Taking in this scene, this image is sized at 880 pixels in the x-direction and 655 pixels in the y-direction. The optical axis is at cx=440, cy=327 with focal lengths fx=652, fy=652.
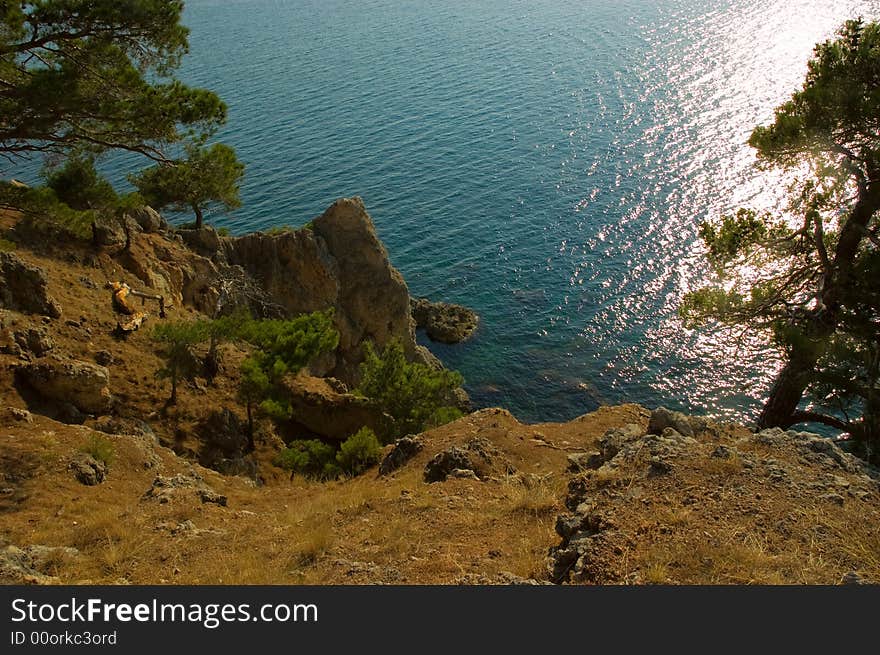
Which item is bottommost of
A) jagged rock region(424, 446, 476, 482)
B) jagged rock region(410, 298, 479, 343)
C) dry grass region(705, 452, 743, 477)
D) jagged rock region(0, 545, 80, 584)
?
jagged rock region(410, 298, 479, 343)

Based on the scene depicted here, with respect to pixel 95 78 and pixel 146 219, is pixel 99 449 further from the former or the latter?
pixel 146 219

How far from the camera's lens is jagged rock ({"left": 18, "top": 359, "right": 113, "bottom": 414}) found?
19547 mm

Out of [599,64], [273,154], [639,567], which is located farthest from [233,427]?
[599,64]

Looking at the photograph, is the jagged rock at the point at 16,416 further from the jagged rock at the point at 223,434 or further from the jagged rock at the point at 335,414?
the jagged rock at the point at 335,414

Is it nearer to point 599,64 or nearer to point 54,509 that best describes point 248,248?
Result: point 54,509

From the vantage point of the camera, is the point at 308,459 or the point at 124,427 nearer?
the point at 124,427

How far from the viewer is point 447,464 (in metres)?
16.4

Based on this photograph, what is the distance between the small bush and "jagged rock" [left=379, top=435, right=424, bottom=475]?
7.50 meters

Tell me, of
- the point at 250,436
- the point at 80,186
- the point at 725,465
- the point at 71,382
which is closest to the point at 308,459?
the point at 250,436

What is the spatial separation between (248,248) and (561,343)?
21704mm

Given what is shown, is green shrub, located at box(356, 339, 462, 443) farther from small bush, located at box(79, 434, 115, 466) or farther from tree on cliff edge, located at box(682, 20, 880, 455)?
tree on cliff edge, located at box(682, 20, 880, 455)

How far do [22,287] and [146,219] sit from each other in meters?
12.3

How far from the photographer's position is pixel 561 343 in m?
45.4

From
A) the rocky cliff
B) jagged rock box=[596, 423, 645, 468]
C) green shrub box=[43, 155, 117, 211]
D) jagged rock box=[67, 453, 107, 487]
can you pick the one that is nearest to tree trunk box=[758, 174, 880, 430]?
jagged rock box=[596, 423, 645, 468]
